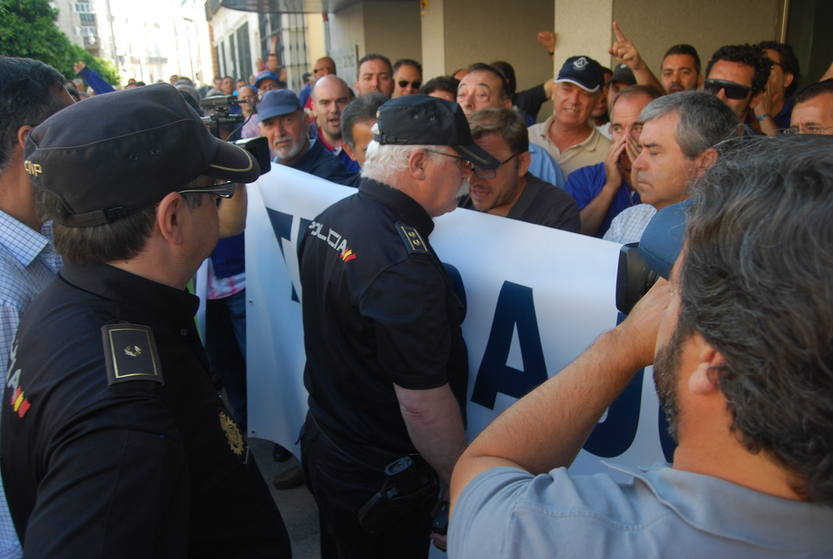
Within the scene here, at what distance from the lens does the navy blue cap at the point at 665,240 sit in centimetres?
93

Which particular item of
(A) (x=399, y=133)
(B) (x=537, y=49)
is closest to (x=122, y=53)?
(B) (x=537, y=49)

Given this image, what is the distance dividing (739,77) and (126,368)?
346cm

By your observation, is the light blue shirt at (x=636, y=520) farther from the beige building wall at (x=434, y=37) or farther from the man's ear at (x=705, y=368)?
the beige building wall at (x=434, y=37)

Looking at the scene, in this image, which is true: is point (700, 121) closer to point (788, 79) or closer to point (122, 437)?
point (122, 437)

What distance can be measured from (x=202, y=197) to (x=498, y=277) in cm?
108

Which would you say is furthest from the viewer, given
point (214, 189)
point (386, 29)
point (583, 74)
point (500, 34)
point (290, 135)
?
point (386, 29)

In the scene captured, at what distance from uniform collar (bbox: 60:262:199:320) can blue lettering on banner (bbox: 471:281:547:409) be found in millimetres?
1126

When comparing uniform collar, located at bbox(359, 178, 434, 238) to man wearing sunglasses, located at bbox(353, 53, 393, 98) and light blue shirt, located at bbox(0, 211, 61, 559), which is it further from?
man wearing sunglasses, located at bbox(353, 53, 393, 98)

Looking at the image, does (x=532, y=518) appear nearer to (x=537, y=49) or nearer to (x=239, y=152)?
(x=239, y=152)

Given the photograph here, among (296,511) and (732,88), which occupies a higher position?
(732,88)

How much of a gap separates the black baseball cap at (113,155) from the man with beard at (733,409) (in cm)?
82

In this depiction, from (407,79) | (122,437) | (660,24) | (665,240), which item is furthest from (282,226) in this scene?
(660,24)

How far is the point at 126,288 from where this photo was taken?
1163mm

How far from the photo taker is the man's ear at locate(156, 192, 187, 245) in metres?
1.21
